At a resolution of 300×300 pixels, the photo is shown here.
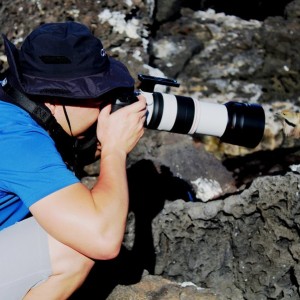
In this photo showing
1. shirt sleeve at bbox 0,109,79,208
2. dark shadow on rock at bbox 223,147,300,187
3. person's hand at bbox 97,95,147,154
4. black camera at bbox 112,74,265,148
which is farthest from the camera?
dark shadow on rock at bbox 223,147,300,187

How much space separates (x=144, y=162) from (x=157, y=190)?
23cm

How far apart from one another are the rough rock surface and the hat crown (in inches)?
35.5

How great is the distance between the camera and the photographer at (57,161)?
164cm

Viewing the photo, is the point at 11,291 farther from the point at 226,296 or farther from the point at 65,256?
the point at 226,296

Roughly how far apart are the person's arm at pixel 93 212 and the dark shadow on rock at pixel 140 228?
54 cm

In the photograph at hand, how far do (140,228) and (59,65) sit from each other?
1.08 m

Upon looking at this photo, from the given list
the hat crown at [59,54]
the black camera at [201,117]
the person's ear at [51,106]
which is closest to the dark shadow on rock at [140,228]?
the black camera at [201,117]

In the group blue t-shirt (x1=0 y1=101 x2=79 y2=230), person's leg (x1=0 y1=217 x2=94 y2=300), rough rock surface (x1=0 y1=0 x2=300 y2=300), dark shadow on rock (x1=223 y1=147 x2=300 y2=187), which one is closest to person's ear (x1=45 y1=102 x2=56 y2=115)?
blue t-shirt (x1=0 y1=101 x2=79 y2=230)

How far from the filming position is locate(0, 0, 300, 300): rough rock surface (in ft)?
7.57

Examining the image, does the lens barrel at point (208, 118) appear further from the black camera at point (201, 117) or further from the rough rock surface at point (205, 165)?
the rough rock surface at point (205, 165)

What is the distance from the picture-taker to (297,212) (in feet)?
7.39

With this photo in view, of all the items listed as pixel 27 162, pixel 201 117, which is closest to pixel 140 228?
pixel 201 117

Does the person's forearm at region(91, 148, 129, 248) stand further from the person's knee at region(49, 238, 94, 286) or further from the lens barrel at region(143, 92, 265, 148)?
the lens barrel at region(143, 92, 265, 148)

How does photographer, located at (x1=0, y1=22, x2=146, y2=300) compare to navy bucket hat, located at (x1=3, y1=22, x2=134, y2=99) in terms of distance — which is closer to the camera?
photographer, located at (x1=0, y1=22, x2=146, y2=300)
